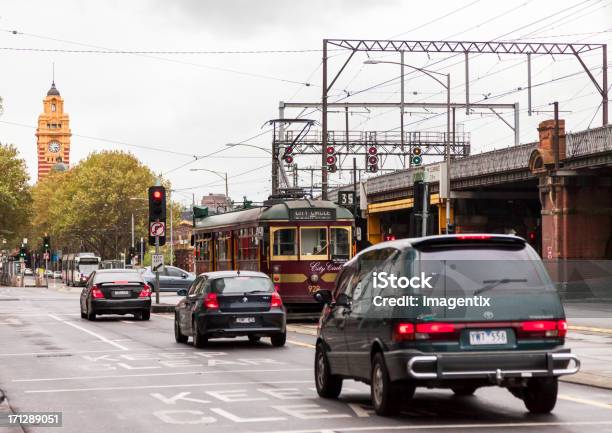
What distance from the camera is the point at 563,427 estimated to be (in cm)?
1164

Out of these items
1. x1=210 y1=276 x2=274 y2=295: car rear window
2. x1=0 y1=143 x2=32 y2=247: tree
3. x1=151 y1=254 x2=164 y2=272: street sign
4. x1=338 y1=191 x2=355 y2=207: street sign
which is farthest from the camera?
x1=0 y1=143 x2=32 y2=247: tree

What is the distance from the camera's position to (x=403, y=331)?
1199 cm

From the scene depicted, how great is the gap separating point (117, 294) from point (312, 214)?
6.26m

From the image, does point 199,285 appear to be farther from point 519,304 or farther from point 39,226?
point 39,226

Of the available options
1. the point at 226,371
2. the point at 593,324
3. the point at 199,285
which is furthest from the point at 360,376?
the point at 593,324

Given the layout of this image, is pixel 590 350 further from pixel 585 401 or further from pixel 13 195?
pixel 13 195

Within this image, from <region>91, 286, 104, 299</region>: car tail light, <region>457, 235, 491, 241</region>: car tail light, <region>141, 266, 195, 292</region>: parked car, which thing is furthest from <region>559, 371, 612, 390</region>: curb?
<region>141, 266, 195, 292</region>: parked car

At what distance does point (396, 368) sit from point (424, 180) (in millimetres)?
20940

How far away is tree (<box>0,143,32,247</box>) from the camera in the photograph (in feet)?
339

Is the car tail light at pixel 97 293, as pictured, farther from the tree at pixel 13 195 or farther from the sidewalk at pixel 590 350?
the tree at pixel 13 195

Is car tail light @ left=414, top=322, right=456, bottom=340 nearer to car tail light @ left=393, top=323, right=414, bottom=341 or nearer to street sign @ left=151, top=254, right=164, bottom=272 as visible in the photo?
car tail light @ left=393, top=323, right=414, bottom=341

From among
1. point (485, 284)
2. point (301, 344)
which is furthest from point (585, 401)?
point (301, 344)

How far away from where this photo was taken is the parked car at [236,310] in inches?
914

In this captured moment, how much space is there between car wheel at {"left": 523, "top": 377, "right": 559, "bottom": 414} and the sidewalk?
3020 millimetres
